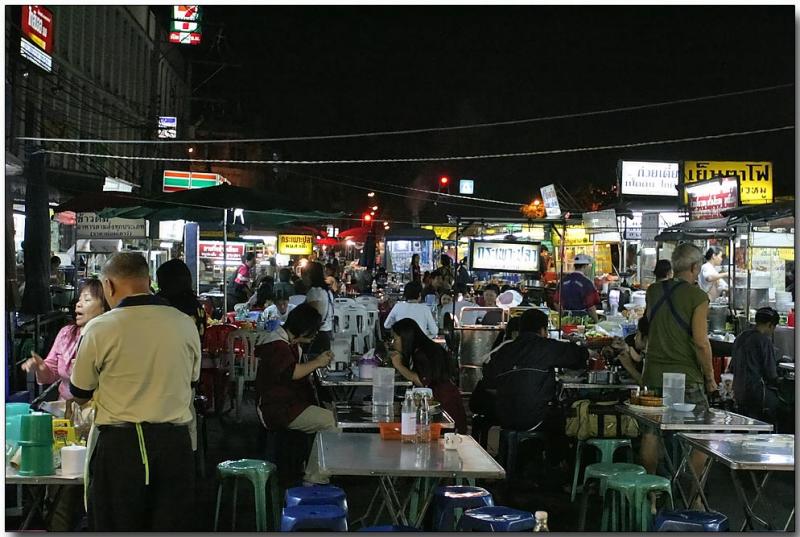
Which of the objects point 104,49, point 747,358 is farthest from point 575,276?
point 104,49

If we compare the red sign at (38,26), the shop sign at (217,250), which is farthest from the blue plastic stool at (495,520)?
the red sign at (38,26)

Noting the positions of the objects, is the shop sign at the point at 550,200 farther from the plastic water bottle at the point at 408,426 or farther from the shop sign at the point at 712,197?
the plastic water bottle at the point at 408,426

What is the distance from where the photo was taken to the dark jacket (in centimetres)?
886

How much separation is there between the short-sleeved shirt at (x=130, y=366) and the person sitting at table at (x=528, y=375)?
14.3 feet

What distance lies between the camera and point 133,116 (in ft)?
131

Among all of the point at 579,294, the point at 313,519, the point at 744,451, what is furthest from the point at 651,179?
the point at 313,519

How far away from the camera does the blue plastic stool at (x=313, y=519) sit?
5.23 m

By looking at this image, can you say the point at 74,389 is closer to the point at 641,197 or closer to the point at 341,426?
the point at 341,426

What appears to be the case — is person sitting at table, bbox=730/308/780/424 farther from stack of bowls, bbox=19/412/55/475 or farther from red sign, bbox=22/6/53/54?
red sign, bbox=22/6/53/54

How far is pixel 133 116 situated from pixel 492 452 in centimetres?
3393

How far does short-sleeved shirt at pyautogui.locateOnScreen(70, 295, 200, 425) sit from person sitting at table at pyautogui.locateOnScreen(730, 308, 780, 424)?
7.40 meters

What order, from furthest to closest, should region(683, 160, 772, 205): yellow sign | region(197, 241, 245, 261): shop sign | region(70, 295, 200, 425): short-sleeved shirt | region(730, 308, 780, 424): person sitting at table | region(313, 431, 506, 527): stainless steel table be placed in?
region(683, 160, 772, 205): yellow sign, region(197, 241, 245, 261): shop sign, region(730, 308, 780, 424): person sitting at table, region(313, 431, 506, 527): stainless steel table, region(70, 295, 200, 425): short-sleeved shirt

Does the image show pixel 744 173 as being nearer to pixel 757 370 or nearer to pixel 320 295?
pixel 320 295

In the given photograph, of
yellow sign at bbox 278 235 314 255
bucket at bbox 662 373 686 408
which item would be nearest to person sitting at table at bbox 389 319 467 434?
bucket at bbox 662 373 686 408
